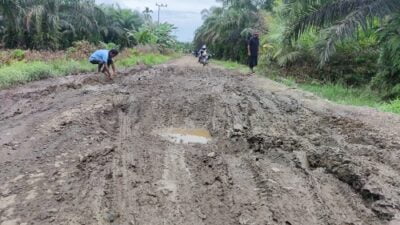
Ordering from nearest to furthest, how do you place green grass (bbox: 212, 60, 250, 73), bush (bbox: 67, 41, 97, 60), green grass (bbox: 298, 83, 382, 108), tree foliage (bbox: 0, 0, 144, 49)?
green grass (bbox: 298, 83, 382, 108) < green grass (bbox: 212, 60, 250, 73) < bush (bbox: 67, 41, 97, 60) < tree foliage (bbox: 0, 0, 144, 49)

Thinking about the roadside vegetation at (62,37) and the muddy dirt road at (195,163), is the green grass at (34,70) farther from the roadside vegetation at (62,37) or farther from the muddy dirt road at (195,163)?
the muddy dirt road at (195,163)

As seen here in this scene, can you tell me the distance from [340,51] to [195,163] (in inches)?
511

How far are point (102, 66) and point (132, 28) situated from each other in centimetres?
3337

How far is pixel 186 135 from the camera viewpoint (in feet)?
22.8

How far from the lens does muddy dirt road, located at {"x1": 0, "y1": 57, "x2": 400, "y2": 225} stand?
12.8 feet

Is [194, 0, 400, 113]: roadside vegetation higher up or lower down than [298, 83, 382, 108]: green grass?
higher up

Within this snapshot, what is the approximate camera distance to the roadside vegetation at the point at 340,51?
1143 cm

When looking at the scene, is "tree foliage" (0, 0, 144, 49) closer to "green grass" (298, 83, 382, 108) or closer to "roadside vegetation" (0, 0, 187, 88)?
"roadside vegetation" (0, 0, 187, 88)

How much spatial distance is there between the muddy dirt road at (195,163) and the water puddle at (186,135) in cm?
2

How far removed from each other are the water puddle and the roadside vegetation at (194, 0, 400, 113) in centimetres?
447

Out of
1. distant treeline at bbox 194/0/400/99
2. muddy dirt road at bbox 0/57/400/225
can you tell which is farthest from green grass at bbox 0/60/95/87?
distant treeline at bbox 194/0/400/99

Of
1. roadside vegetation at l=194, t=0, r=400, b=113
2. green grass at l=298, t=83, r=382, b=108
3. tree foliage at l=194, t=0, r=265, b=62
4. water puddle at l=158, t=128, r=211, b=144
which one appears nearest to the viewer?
water puddle at l=158, t=128, r=211, b=144

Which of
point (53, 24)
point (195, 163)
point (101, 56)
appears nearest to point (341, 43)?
point (101, 56)

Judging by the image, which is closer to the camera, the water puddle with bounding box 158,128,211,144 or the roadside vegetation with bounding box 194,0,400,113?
the water puddle with bounding box 158,128,211,144
